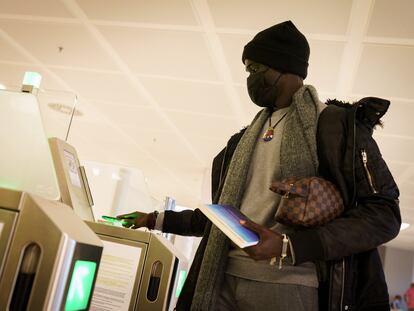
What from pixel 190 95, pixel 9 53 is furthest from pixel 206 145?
pixel 9 53

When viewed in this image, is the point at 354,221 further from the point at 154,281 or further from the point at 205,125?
the point at 205,125

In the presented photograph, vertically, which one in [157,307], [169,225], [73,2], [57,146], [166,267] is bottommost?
[157,307]

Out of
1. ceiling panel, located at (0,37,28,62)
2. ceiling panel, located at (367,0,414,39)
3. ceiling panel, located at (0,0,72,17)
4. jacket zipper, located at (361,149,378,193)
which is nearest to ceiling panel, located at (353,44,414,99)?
ceiling panel, located at (367,0,414,39)

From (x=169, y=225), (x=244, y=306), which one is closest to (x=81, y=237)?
(x=244, y=306)

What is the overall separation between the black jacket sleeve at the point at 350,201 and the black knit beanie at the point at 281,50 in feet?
0.85

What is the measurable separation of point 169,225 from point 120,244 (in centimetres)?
20

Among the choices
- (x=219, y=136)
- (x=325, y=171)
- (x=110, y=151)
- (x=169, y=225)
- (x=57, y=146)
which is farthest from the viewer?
(x=110, y=151)

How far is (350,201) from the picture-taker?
3.67 ft

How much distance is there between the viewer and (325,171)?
1188 mm

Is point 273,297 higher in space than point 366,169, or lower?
lower

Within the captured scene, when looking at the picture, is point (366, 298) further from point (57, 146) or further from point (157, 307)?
point (57, 146)

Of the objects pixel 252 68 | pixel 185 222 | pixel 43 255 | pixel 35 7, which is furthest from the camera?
pixel 35 7

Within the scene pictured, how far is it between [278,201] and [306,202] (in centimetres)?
16

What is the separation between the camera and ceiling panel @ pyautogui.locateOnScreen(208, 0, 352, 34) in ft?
8.80
